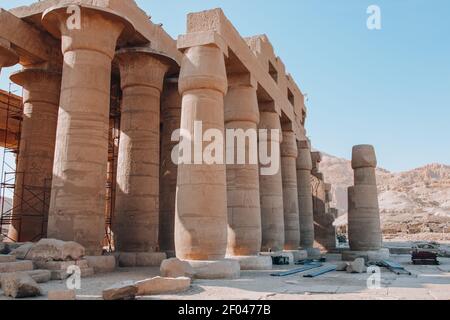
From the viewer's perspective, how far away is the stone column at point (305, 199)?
1988cm

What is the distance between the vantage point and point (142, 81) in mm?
13961

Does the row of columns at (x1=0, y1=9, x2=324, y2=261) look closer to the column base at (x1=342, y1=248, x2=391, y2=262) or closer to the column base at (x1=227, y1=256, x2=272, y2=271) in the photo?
the column base at (x1=227, y1=256, x2=272, y2=271)

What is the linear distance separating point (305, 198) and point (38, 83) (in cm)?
1281

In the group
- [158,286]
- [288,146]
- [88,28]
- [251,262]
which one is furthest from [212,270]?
[288,146]

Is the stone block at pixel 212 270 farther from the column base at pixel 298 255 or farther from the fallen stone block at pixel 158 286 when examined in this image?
the column base at pixel 298 255

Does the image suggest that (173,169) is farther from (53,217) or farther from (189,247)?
(189,247)

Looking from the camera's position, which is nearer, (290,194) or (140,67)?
(140,67)

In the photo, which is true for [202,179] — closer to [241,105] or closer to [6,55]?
[241,105]

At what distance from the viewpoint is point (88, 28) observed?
11.5 meters

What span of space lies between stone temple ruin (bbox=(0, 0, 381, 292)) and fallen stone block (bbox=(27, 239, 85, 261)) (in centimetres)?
106

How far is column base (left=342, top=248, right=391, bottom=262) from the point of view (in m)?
15.5

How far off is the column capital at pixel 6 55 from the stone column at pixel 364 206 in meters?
13.1

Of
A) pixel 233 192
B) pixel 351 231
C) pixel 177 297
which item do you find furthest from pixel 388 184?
pixel 177 297
